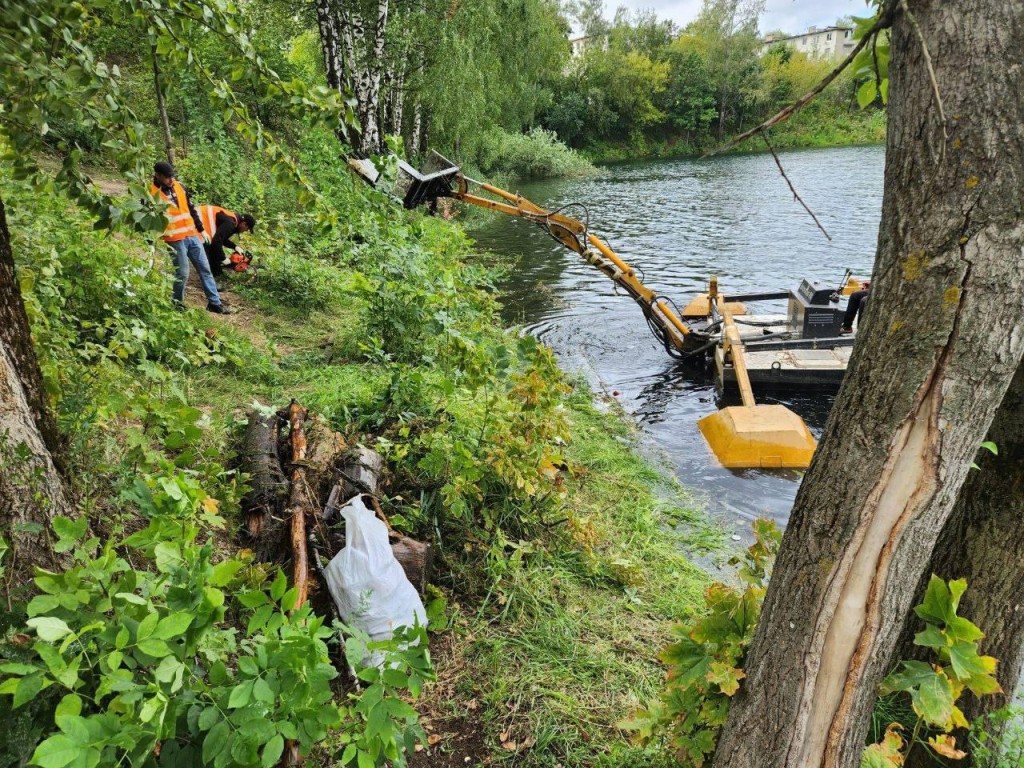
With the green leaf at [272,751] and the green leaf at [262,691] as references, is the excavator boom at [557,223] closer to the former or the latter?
the green leaf at [262,691]

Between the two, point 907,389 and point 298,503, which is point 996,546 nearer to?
→ point 907,389

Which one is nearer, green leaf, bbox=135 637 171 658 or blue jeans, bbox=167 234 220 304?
green leaf, bbox=135 637 171 658

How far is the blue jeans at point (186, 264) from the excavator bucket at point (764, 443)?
6035mm

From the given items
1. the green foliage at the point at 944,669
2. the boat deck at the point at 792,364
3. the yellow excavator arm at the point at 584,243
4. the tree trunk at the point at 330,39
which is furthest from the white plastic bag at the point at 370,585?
the tree trunk at the point at 330,39

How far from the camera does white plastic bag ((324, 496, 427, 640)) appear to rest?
289 cm

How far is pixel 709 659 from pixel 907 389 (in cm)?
111

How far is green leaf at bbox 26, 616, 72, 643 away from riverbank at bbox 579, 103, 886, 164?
137 feet

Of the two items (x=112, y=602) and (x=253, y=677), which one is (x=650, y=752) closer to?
(x=253, y=677)

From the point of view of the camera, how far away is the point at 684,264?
16.7 meters

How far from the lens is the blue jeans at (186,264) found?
21.9 feet

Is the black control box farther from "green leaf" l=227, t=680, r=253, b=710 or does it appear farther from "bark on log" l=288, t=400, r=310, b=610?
"green leaf" l=227, t=680, r=253, b=710

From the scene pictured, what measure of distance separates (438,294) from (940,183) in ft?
12.5

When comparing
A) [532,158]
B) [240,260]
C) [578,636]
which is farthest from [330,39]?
[532,158]

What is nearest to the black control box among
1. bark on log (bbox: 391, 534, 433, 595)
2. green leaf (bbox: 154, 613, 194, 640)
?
bark on log (bbox: 391, 534, 433, 595)
